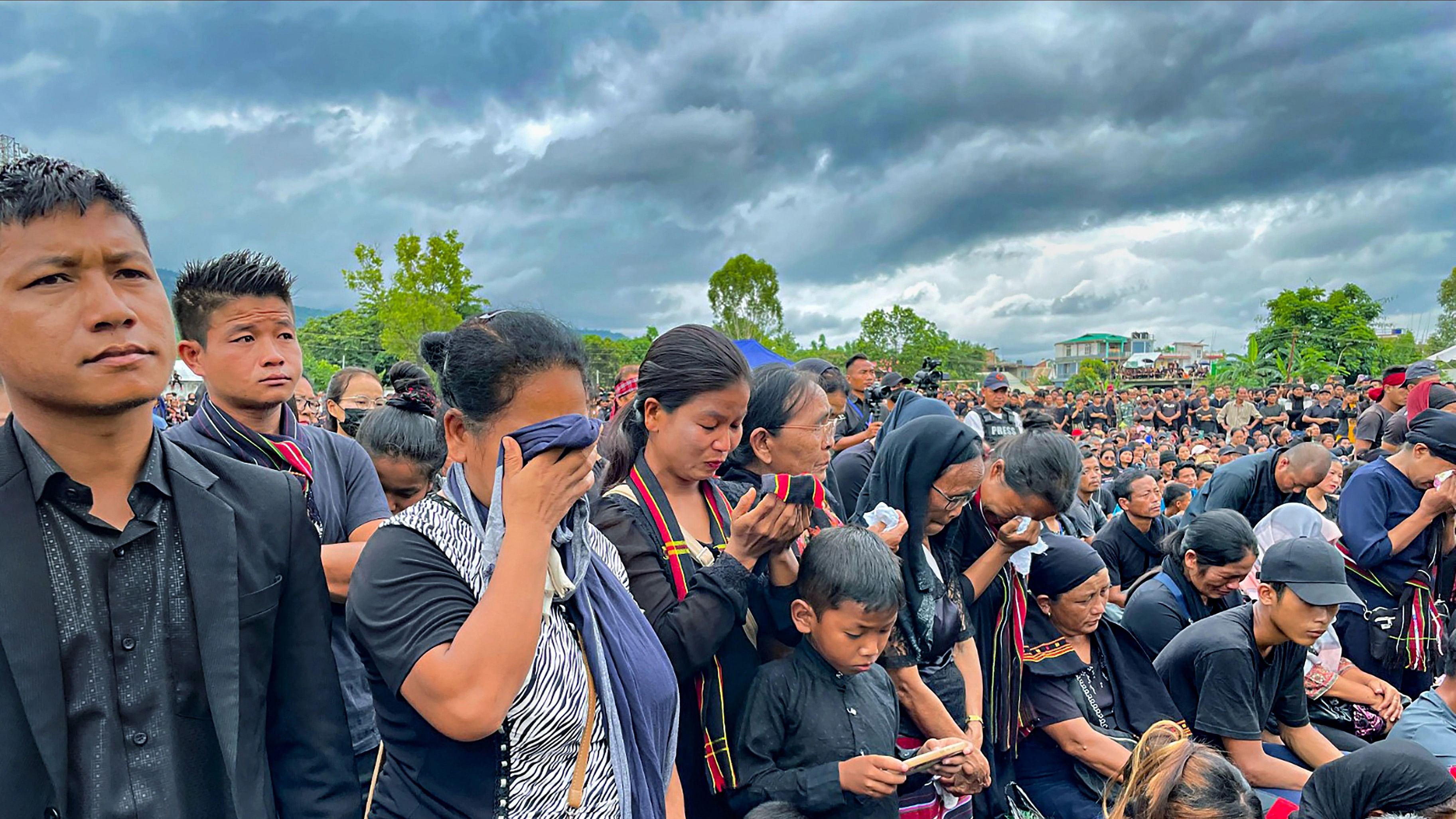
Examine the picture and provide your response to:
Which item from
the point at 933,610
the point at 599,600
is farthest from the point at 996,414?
the point at 599,600

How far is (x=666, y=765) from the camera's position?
1842 mm

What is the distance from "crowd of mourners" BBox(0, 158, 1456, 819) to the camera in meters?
1.24

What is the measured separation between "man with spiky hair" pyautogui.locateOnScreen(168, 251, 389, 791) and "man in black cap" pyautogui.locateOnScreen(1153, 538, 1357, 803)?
3.24 m

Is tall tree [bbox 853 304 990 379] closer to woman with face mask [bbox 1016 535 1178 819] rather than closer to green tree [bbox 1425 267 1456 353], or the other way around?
green tree [bbox 1425 267 1456 353]

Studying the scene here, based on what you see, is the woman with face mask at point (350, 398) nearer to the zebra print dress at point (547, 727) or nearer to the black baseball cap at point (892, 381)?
the zebra print dress at point (547, 727)

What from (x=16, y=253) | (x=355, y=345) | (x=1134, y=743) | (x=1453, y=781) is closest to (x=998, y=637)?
(x=1134, y=743)

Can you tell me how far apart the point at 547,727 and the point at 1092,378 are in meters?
55.2

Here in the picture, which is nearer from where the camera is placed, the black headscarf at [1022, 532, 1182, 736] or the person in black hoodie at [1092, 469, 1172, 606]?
the black headscarf at [1022, 532, 1182, 736]

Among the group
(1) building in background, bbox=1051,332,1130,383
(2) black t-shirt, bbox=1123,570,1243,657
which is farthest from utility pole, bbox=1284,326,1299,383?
(1) building in background, bbox=1051,332,1130,383

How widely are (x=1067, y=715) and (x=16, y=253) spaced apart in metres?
3.40

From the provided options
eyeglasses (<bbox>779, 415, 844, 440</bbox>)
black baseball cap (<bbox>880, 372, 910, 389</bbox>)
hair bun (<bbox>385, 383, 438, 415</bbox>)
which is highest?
black baseball cap (<bbox>880, 372, 910, 389</bbox>)

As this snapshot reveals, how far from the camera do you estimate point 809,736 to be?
2428mm

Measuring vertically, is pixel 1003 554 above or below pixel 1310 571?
above

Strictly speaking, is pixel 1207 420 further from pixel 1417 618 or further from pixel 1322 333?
pixel 1322 333
